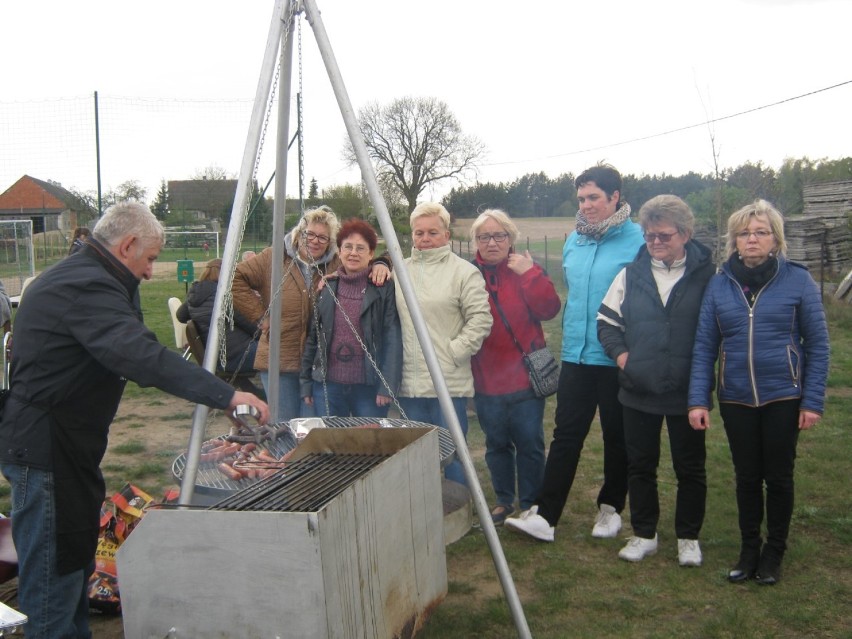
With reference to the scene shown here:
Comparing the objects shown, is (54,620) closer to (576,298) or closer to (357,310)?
(357,310)

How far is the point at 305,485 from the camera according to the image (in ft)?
8.52

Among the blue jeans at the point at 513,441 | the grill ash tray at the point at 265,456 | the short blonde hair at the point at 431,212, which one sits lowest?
the blue jeans at the point at 513,441

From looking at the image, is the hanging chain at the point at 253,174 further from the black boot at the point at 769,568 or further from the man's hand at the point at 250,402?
the black boot at the point at 769,568

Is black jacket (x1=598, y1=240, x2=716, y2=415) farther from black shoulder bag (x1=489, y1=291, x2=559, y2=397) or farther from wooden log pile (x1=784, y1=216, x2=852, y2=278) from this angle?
wooden log pile (x1=784, y1=216, x2=852, y2=278)

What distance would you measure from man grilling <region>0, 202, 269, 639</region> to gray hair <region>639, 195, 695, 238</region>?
6.98 feet

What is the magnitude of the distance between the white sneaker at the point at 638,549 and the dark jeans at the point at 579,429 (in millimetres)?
327

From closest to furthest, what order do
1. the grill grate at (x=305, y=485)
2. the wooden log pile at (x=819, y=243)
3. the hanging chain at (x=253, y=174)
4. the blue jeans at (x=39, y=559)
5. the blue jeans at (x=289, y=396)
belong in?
the grill grate at (x=305, y=485)
the blue jeans at (x=39, y=559)
the hanging chain at (x=253, y=174)
the blue jeans at (x=289, y=396)
the wooden log pile at (x=819, y=243)

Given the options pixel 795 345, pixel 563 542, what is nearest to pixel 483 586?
pixel 563 542

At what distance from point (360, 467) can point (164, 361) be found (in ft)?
2.70

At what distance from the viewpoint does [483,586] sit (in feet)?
12.3

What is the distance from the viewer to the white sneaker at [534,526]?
416 cm

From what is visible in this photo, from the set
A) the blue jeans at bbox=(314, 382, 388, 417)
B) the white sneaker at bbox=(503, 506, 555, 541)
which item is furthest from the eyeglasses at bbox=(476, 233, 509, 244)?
the white sneaker at bbox=(503, 506, 555, 541)

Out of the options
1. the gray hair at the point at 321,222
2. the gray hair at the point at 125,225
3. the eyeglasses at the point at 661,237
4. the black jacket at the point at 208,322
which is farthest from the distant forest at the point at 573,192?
the gray hair at the point at 125,225

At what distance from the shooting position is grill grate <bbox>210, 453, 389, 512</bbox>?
2348mm
